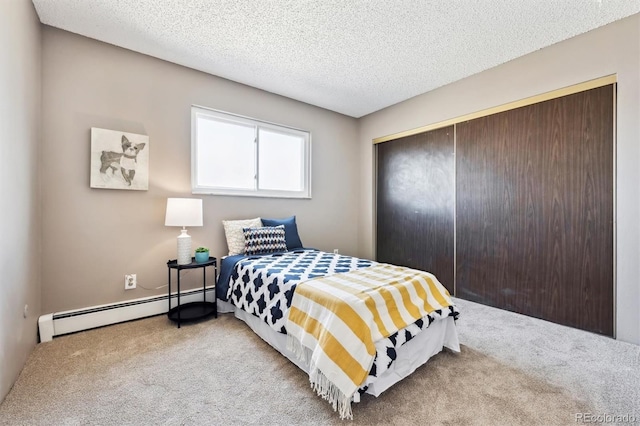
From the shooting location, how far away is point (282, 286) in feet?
6.45

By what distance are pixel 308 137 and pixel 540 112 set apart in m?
2.61

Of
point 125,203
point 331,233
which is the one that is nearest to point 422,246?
point 331,233

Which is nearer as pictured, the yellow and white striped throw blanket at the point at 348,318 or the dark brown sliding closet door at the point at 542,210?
the yellow and white striped throw blanket at the point at 348,318

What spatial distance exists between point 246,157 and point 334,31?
5.59ft

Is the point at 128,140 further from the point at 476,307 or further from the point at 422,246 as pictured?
the point at 476,307

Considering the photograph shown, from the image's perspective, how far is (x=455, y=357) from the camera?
76.5 inches

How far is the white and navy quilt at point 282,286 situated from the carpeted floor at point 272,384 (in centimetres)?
25

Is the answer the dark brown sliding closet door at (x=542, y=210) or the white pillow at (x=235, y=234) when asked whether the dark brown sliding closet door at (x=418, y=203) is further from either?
the white pillow at (x=235, y=234)

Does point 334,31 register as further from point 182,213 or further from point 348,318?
point 348,318

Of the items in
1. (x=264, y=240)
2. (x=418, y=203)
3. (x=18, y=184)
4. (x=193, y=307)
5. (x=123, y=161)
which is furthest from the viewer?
(x=418, y=203)

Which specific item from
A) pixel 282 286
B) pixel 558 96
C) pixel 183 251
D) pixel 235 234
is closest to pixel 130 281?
pixel 183 251

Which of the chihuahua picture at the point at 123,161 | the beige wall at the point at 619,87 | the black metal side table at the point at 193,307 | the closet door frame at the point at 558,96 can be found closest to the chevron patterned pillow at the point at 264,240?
the black metal side table at the point at 193,307

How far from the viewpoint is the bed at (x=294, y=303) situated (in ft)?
4.94

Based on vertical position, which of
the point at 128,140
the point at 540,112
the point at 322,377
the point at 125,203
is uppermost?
the point at 540,112
